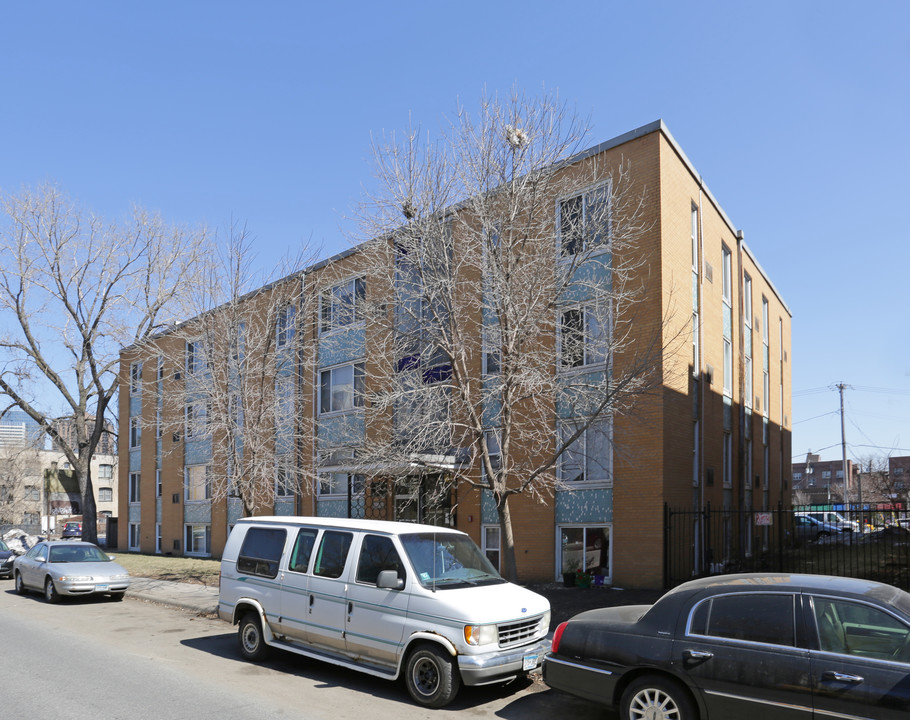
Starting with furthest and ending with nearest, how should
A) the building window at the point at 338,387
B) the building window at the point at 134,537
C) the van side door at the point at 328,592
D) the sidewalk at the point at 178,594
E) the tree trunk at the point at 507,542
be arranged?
the building window at the point at 134,537 < the building window at the point at 338,387 < the sidewalk at the point at 178,594 < the tree trunk at the point at 507,542 < the van side door at the point at 328,592

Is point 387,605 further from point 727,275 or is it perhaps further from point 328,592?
point 727,275

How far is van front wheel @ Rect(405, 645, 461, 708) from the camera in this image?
759cm

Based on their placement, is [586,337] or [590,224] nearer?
[590,224]

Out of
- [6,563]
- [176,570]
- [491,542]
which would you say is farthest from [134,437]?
[491,542]

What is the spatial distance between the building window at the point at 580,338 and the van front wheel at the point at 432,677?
237 inches

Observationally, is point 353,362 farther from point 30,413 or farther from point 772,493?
point 772,493

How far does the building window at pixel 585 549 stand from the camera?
54.0 ft

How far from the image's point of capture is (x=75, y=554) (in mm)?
17172

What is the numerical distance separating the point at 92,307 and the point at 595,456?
21.9 metres

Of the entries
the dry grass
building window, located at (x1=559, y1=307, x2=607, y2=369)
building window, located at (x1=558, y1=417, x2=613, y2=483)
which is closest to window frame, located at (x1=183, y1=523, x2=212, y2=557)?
the dry grass

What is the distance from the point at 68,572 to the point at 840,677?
1545cm

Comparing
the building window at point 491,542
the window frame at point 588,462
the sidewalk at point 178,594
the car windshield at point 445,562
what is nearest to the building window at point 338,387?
the building window at point 491,542

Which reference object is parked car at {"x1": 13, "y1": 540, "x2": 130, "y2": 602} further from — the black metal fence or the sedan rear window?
the sedan rear window

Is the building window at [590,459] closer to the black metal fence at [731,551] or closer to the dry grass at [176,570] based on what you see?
the black metal fence at [731,551]
